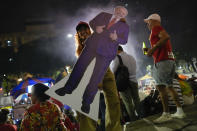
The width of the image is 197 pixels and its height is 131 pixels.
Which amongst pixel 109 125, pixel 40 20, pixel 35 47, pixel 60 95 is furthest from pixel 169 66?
pixel 40 20

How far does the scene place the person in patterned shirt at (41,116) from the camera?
2.18m

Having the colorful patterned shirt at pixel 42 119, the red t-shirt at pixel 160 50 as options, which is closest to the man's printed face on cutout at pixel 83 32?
the colorful patterned shirt at pixel 42 119

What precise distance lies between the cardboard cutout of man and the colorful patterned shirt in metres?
0.60

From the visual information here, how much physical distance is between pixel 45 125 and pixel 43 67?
2881cm

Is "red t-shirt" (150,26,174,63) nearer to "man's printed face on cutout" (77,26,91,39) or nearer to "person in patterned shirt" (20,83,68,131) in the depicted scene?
"man's printed face on cutout" (77,26,91,39)

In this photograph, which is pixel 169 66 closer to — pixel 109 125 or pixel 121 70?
pixel 121 70

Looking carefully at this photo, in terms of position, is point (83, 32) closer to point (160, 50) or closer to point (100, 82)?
point (100, 82)

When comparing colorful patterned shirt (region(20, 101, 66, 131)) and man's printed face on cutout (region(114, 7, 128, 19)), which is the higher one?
man's printed face on cutout (region(114, 7, 128, 19))

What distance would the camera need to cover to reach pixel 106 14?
2205mm

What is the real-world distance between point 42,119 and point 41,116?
45 millimetres

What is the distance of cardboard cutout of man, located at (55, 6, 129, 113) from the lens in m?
1.98

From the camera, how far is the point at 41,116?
2244mm

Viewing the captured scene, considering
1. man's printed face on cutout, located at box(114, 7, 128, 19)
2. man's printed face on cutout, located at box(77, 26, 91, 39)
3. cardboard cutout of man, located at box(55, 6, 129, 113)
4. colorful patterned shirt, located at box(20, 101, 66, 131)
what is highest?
man's printed face on cutout, located at box(114, 7, 128, 19)

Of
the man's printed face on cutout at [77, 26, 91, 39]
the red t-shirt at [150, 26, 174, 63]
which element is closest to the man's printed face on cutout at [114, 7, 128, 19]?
the man's printed face on cutout at [77, 26, 91, 39]
